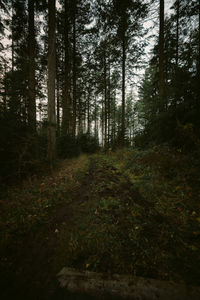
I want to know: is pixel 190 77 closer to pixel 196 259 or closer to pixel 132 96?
pixel 196 259

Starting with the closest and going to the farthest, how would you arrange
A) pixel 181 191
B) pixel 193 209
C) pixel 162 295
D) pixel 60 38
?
pixel 162 295 < pixel 193 209 < pixel 181 191 < pixel 60 38

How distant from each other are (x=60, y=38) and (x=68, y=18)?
1.72 m

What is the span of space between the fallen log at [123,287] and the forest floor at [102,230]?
104 mm

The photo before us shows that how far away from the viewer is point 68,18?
10922mm

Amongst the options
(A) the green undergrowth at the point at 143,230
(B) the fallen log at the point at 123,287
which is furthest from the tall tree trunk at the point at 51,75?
(B) the fallen log at the point at 123,287

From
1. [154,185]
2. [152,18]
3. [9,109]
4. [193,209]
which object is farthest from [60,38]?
[193,209]

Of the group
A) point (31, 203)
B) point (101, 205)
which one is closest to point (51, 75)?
point (31, 203)

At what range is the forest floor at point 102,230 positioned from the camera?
5.73ft

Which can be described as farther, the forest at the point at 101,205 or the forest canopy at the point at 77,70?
the forest canopy at the point at 77,70

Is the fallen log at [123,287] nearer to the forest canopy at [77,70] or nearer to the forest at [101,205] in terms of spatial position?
the forest at [101,205]

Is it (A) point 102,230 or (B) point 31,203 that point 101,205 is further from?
(B) point 31,203

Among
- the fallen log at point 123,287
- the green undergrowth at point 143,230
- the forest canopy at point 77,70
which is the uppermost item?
the forest canopy at point 77,70

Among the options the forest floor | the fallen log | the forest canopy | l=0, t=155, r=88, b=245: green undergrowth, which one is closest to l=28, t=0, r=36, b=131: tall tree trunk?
the forest canopy

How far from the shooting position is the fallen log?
146 centimetres
